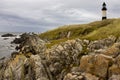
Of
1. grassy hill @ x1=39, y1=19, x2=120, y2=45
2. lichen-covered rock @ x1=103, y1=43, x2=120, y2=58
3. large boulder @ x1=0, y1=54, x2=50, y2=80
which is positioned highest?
grassy hill @ x1=39, y1=19, x2=120, y2=45

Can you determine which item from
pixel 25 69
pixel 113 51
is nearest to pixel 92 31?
pixel 25 69

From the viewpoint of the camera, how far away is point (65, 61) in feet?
170

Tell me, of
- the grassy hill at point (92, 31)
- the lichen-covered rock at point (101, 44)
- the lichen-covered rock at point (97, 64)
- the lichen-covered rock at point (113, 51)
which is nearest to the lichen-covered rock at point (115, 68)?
the lichen-covered rock at point (97, 64)

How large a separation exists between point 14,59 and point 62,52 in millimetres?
9393

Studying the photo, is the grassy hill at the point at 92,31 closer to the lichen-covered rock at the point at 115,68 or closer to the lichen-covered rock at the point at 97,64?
the lichen-covered rock at the point at 97,64

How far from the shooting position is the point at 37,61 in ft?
171

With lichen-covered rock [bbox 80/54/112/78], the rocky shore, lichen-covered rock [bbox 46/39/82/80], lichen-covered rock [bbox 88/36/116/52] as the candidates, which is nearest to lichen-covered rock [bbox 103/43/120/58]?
the rocky shore

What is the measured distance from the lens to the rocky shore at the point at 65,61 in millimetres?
43688

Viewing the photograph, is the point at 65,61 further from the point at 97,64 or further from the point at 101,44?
the point at 97,64

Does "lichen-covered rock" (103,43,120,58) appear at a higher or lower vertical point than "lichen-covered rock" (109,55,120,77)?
higher

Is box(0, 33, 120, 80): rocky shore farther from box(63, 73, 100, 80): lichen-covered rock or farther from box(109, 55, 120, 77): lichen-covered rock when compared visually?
box(109, 55, 120, 77): lichen-covered rock

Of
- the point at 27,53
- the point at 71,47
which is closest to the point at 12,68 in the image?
the point at 27,53

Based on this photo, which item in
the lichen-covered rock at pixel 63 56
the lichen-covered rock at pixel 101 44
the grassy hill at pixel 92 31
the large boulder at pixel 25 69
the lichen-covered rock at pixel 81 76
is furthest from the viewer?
the grassy hill at pixel 92 31

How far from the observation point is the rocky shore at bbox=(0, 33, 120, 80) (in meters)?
43.7
